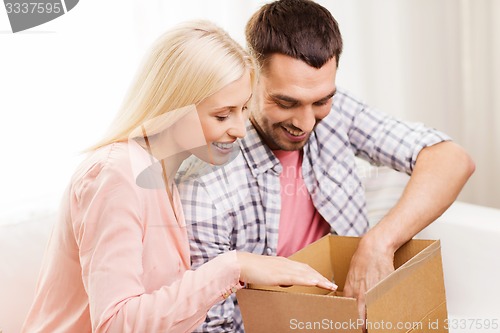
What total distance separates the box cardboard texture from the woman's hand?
19 millimetres

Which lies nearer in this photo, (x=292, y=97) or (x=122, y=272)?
(x=122, y=272)

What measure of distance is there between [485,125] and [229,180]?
1.46 metres

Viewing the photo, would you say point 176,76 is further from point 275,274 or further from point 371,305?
point 371,305

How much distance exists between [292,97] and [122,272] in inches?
20.4

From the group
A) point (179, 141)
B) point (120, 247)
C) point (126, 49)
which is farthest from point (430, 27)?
point (120, 247)

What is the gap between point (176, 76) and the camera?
3.39 feet

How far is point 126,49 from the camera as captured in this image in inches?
62.1

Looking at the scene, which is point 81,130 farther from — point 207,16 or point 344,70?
point 344,70

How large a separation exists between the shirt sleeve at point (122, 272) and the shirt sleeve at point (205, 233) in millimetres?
269

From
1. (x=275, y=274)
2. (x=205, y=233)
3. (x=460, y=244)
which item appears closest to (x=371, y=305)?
(x=275, y=274)

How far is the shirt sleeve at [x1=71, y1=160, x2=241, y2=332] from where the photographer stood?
0.97 m

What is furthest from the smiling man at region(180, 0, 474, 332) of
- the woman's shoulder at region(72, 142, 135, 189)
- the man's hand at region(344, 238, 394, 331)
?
the woman's shoulder at region(72, 142, 135, 189)

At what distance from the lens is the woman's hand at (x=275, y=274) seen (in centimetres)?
103

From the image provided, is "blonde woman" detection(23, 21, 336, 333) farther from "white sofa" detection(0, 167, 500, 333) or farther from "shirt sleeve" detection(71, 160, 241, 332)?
"white sofa" detection(0, 167, 500, 333)
